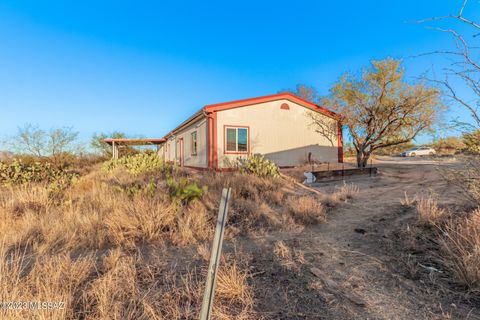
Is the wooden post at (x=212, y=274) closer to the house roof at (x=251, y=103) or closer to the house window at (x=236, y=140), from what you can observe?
the house roof at (x=251, y=103)

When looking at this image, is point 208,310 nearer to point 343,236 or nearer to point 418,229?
point 343,236

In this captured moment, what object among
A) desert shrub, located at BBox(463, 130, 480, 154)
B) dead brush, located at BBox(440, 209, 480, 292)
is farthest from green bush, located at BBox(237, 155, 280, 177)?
dead brush, located at BBox(440, 209, 480, 292)

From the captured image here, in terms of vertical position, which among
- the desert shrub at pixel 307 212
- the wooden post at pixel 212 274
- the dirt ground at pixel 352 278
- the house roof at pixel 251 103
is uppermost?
the house roof at pixel 251 103

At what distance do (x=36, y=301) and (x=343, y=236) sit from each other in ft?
11.5

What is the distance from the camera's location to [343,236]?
332 centimetres

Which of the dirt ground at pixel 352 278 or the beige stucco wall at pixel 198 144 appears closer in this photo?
the dirt ground at pixel 352 278

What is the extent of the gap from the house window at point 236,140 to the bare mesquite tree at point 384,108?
5.49 meters

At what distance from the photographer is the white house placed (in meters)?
→ 11.1

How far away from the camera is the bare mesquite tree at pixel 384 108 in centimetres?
1012

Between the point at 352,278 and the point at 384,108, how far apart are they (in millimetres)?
10952

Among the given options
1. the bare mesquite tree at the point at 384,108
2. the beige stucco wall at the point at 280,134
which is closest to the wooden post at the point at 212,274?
the beige stucco wall at the point at 280,134

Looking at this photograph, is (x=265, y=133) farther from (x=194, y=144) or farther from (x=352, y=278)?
(x=352, y=278)

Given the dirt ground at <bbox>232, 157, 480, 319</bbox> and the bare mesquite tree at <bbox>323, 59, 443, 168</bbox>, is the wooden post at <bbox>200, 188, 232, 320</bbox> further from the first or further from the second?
the bare mesquite tree at <bbox>323, 59, 443, 168</bbox>

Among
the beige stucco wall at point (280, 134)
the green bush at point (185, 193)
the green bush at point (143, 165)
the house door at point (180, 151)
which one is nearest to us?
the green bush at point (185, 193)
